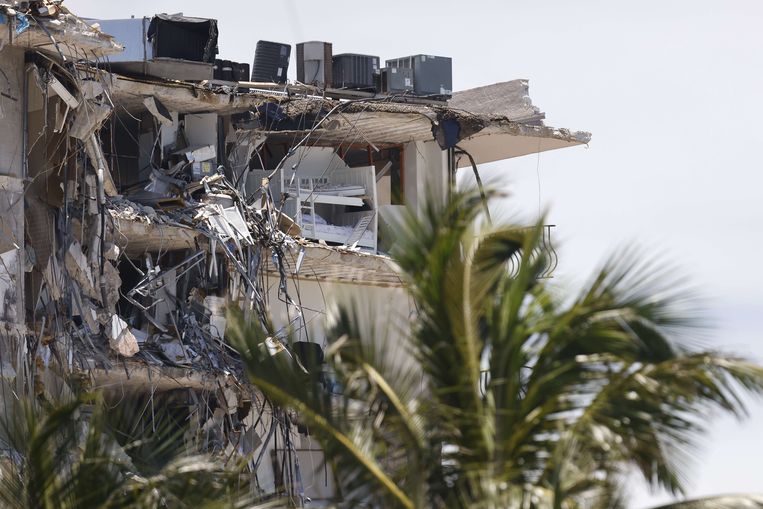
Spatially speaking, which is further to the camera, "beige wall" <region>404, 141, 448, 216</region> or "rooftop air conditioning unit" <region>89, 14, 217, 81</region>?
"beige wall" <region>404, 141, 448, 216</region>

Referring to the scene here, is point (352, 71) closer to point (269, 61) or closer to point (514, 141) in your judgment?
point (269, 61)

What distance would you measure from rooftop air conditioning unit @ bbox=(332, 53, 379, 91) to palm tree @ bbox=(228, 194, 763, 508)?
17.8 m

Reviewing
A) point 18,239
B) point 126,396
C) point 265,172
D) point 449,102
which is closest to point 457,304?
point 18,239

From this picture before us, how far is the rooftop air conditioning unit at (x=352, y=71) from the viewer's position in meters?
28.4

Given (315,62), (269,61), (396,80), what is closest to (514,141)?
(396,80)

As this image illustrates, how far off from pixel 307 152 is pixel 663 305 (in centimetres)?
1795

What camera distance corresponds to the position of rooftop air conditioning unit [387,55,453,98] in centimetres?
2883

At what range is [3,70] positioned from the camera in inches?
824

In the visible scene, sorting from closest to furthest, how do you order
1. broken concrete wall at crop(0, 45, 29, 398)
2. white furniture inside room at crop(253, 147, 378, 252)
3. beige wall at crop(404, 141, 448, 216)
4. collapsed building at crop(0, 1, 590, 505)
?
broken concrete wall at crop(0, 45, 29, 398) < collapsed building at crop(0, 1, 590, 505) < white furniture inside room at crop(253, 147, 378, 252) < beige wall at crop(404, 141, 448, 216)

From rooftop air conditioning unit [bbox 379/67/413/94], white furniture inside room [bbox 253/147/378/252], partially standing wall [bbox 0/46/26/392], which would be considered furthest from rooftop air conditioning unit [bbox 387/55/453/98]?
partially standing wall [bbox 0/46/26/392]

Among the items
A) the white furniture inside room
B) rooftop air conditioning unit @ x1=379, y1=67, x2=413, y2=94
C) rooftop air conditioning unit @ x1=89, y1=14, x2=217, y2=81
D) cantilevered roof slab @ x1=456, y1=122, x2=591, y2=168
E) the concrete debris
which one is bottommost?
the concrete debris

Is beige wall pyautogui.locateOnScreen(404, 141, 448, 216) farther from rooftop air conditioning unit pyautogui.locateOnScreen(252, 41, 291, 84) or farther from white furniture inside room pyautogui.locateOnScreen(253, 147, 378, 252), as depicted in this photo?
rooftop air conditioning unit pyautogui.locateOnScreen(252, 41, 291, 84)

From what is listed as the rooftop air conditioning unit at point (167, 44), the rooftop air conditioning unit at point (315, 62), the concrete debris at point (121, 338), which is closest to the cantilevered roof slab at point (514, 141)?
the rooftop air conditioning unit at point (315, 62)

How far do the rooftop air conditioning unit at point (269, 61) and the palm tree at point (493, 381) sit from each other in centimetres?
1772
